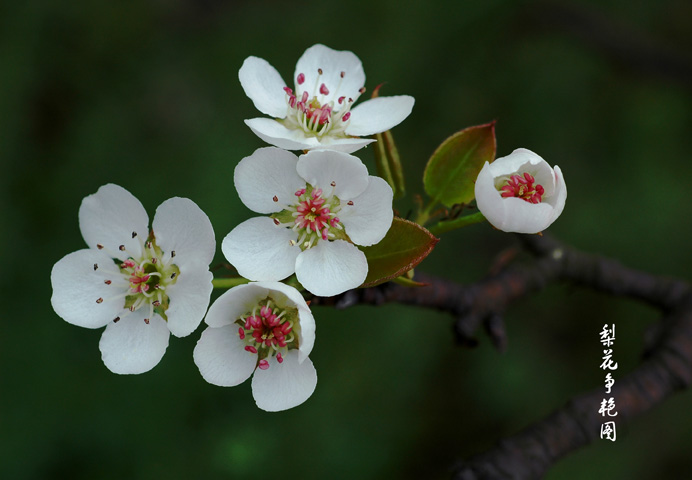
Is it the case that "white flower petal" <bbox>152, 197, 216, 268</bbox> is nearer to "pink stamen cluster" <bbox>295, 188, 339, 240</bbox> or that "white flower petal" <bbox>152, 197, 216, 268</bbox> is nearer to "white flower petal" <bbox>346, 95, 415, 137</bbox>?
"pink stamen cluster" <bbox>295, 188, 339, 240</bbox>

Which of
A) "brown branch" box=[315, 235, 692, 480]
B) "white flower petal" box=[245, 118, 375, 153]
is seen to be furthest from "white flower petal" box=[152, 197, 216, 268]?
"brown branch" box=[315, 235, 692, 480]

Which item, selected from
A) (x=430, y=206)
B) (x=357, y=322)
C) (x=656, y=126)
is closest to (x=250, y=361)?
(x=430, y=206)

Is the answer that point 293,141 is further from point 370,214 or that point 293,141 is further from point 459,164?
point 459,164

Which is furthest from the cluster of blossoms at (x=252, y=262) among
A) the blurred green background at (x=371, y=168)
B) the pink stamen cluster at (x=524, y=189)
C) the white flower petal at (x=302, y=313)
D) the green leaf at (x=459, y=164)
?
the blurred green background at (x=371, y=168)

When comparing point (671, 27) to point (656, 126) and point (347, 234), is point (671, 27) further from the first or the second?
point (347, 234)

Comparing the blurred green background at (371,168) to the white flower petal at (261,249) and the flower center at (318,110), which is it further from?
the white flower petal at (261,249)

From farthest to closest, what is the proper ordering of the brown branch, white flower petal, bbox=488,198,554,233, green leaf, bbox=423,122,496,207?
1. the brown branch
2. green leaf, bbox=423,122,496,207
3. white flower petal, bbox=488,198,554,233

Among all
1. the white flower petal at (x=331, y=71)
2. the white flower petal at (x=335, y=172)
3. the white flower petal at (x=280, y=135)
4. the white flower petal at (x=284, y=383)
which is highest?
the white flower petal at (x=331, y=71)
